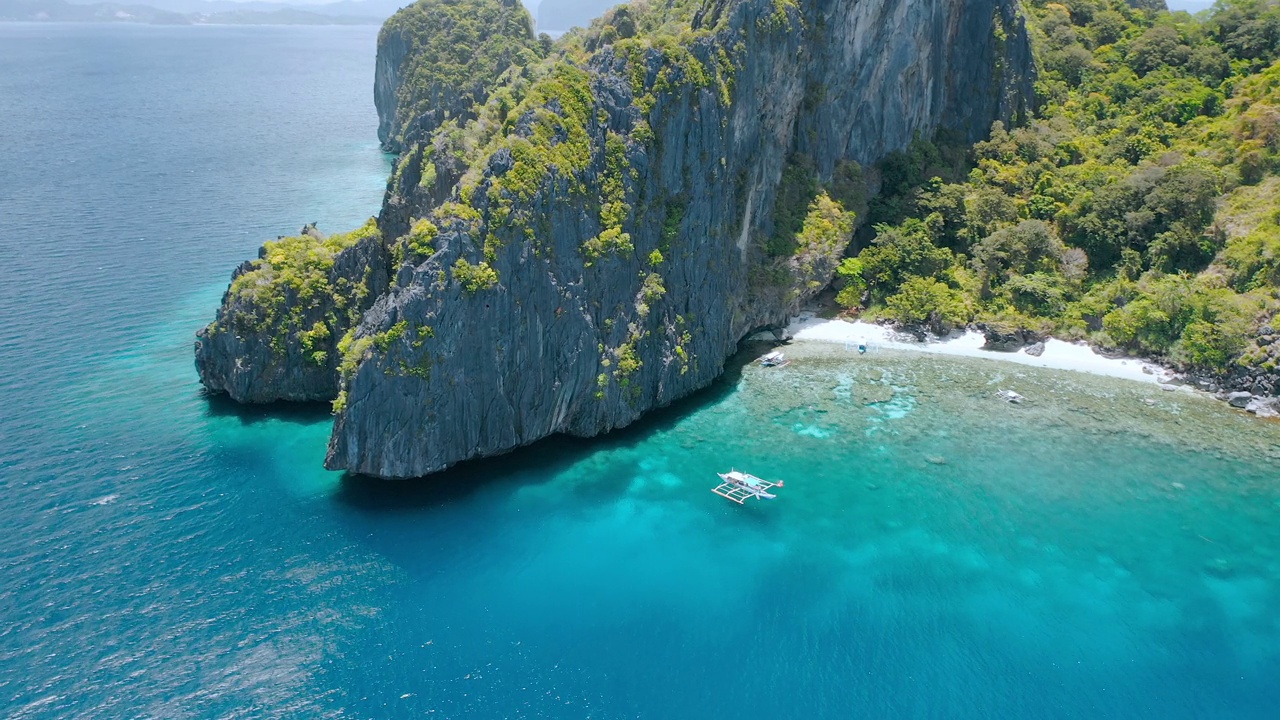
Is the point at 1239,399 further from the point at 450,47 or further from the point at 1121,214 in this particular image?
the point at 450,47

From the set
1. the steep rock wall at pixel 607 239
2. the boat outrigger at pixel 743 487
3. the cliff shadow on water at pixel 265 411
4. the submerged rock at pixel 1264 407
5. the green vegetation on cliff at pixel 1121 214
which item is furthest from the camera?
the green vegetation on cliff at pixel 1121 214

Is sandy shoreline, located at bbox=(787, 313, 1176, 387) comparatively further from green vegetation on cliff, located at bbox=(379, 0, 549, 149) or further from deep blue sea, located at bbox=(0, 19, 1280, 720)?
green vegetation on cliff, located at bbox=(379, 0, 549, 149)

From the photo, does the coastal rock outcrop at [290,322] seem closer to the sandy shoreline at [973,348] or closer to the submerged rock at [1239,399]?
the sandy shoreline at [973,348]

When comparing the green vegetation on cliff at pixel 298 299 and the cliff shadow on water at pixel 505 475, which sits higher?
the green vegetation on cliff at pixel 298 299

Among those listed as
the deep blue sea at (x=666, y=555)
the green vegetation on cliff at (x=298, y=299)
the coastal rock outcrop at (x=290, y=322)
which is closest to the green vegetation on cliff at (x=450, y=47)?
the green vegetation on cliff at (x=298, y=299)

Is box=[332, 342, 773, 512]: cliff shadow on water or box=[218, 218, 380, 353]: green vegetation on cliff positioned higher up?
box=[218, 218, 380, 353]: green vegetation on cliff

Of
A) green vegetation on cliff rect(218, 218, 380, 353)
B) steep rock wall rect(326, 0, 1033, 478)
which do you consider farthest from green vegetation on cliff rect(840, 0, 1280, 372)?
green vegetation on cliff rect(218, 218, 380, 353)

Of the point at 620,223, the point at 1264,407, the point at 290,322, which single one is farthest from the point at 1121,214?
the point at 290,322
